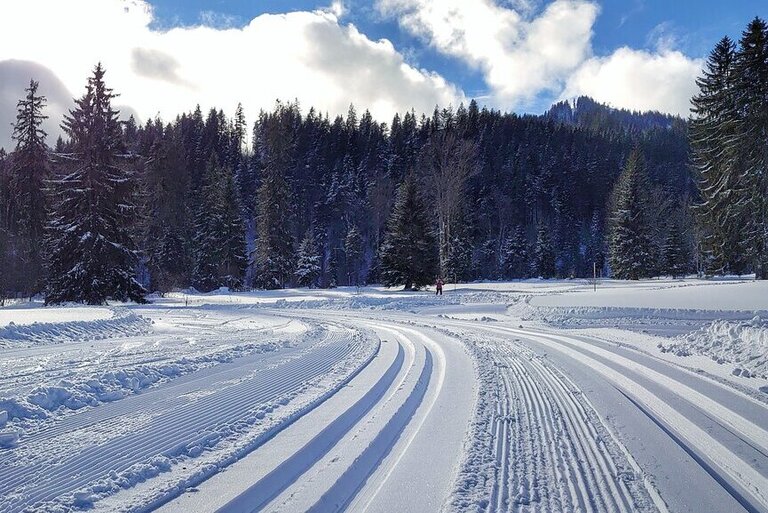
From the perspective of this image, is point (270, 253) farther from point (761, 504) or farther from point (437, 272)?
point (761, 504)

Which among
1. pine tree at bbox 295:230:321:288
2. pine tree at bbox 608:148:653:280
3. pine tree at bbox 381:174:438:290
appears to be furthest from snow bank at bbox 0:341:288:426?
pine tree at bbox 608:148:653:280

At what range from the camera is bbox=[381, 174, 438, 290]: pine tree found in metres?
34.7

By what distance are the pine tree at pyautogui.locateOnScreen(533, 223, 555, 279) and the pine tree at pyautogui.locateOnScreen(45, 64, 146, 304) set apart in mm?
50922

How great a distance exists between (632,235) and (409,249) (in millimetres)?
23898

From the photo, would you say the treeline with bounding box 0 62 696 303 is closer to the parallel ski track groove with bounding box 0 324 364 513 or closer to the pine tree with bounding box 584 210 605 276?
the pine tree with bounding box 584 210 605 276

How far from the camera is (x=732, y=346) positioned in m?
8.34

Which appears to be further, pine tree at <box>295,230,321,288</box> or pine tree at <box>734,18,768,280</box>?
pine tree at <box>295,230,321,288</box>

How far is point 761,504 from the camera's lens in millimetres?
3217

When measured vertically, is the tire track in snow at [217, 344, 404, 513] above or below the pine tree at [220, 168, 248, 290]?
below

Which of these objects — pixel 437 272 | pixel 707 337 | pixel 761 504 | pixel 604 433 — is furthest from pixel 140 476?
pixel 437 272

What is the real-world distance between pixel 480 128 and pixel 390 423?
10279 cm

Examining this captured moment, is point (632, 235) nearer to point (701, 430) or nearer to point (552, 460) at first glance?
point (701, 430)

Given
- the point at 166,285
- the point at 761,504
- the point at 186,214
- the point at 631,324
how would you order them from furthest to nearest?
the point at 186,214 → the point at 166,285 → the point at 631,324 → the point at 761,504

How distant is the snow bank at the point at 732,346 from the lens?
23.6 feet
